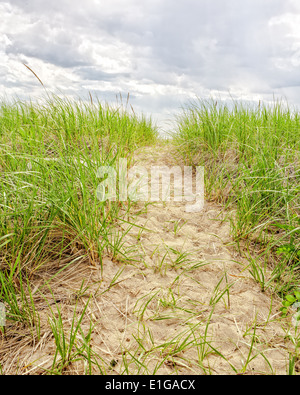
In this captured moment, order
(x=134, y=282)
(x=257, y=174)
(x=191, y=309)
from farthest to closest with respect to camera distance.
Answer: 1. (x=257, y=174)
2. (x=134, y=282)
3. (x=191, y=309)

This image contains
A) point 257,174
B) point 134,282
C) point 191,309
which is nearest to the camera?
point 191,309

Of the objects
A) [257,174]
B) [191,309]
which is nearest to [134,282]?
[191,309]

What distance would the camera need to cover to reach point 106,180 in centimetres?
246

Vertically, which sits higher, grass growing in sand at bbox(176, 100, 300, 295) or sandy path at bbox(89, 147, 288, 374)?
grass growing in sand at bbox(176, 100, 300, 295)

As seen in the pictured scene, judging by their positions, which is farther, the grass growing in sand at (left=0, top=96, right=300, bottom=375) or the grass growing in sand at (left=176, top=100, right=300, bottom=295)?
the grass growing in sand at (left=176, top=100, right=300, bottom=295)

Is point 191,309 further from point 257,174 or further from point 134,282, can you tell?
point 257,174

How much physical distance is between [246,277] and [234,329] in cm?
49

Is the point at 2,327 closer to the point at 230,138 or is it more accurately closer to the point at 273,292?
the point at 273,292

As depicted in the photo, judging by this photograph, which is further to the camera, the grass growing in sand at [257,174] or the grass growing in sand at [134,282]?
the grass growing in sand at [257,174]

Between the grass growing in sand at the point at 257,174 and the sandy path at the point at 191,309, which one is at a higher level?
the grass growing in sand at the point at 257,174

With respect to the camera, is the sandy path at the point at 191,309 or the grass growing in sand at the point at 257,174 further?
the grass growing in sand at the point at 257,174

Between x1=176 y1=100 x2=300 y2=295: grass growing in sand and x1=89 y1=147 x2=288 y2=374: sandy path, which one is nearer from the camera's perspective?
x1=89 y1=147 x2=288 y2=374: sandy path

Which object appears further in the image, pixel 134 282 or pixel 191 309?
pixel 134 282
